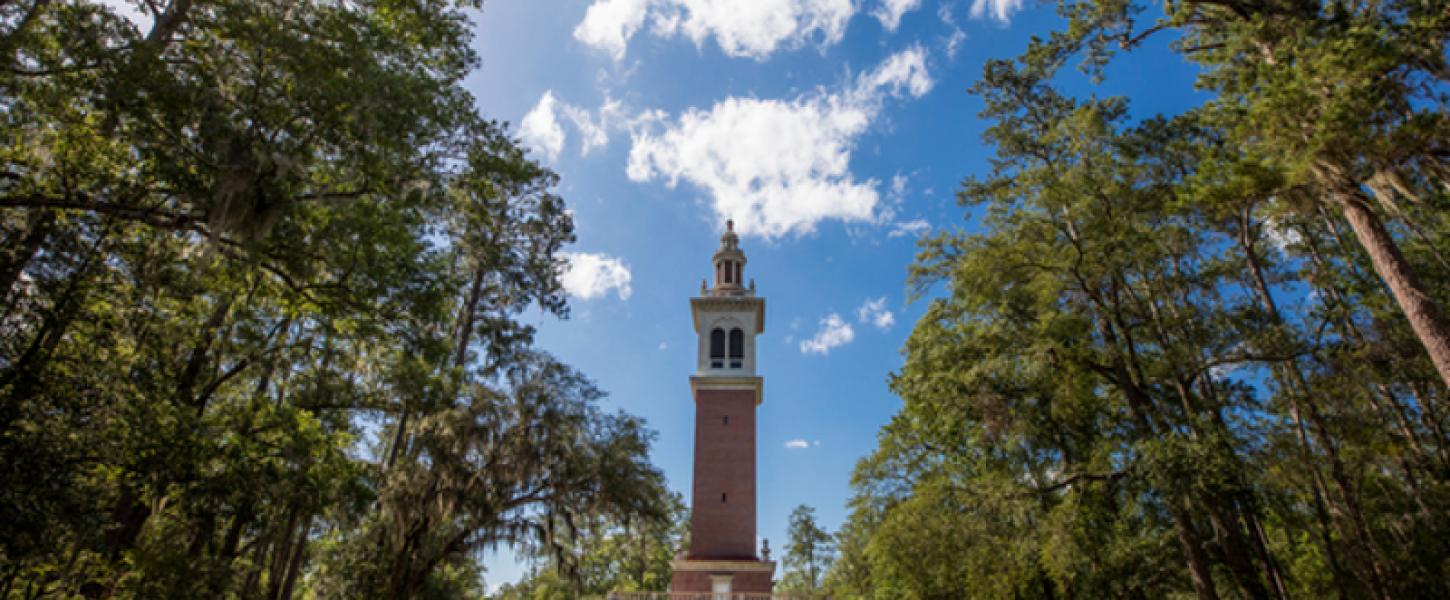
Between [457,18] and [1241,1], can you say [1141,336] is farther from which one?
[457,18]

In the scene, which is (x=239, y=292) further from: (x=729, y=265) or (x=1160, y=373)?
(x=729, y=265)

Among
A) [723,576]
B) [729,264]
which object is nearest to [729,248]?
[729,264]

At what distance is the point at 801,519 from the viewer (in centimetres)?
4550

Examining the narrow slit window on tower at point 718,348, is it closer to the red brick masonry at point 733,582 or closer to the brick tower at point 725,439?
the brick tower at point 725,439

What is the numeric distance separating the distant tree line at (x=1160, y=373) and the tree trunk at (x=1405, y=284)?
0.24 m

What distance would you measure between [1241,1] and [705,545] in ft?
75.3

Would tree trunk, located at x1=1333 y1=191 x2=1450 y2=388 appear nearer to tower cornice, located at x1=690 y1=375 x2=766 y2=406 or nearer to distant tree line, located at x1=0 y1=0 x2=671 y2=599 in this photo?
distant tree line, located at x1=0 y1=0 x2=671 y2=599

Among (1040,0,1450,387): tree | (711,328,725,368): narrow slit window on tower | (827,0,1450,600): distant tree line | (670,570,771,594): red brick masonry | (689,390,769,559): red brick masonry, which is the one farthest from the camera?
(711,328,725,368): narrow slit window on tower

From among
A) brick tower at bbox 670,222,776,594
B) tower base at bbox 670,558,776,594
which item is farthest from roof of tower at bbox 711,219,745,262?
tower base at bbox 670,558,776,594

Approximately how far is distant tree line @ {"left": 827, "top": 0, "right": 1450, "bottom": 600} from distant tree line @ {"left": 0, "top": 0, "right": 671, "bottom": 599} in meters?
9.17

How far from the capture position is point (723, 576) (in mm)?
25641

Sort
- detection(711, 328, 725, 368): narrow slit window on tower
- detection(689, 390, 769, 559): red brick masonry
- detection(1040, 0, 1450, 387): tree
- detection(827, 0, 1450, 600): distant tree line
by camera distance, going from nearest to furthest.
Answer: detection(1040, 0, 1450, 387): tree
detection(827, 0, 1450, 600): distant tree line
detection(689, 390, 769, 559): red brick masonry
detection(711, 328, 725, 368): narrow slit window on tower

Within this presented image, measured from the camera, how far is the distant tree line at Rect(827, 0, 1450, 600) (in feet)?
40.2

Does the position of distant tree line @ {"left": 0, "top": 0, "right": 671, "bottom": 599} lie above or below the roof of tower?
below
